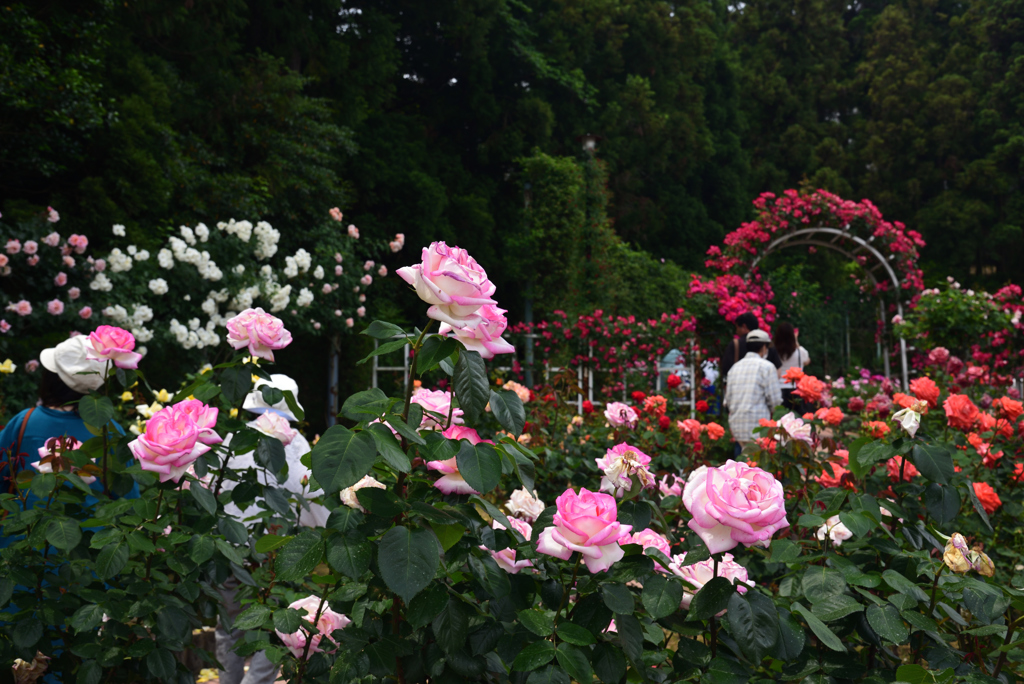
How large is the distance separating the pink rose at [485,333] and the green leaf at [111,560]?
717 mm

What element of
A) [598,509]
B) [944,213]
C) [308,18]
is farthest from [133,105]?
[944,213]

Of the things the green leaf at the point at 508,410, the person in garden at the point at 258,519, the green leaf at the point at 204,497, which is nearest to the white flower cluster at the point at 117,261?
the person in garden at the point at 258,519

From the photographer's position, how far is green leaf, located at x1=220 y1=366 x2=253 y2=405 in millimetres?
1347

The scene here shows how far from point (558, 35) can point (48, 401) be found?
46.4ft

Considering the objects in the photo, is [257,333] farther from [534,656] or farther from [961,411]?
[961,411]

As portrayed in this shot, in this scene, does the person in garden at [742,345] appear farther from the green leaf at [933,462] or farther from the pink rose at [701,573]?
the pink rose at [701,573]

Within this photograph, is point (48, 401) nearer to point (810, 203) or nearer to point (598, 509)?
point (598, 509)

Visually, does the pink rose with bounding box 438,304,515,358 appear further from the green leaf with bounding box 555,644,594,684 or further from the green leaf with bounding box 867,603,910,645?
the green leaf with bounding box 867,603,910,645

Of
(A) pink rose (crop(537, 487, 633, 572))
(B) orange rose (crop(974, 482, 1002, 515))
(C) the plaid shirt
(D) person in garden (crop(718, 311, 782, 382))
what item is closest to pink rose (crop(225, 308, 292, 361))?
(A) pink rose (crop(537, 487, 633, 572))

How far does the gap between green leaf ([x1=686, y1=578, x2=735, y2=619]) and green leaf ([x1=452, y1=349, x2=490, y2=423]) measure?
36 cm

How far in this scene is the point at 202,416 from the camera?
1213 mm

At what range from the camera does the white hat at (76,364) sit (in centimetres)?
159

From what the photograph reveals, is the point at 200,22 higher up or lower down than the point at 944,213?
higher up

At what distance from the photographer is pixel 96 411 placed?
1.32m
